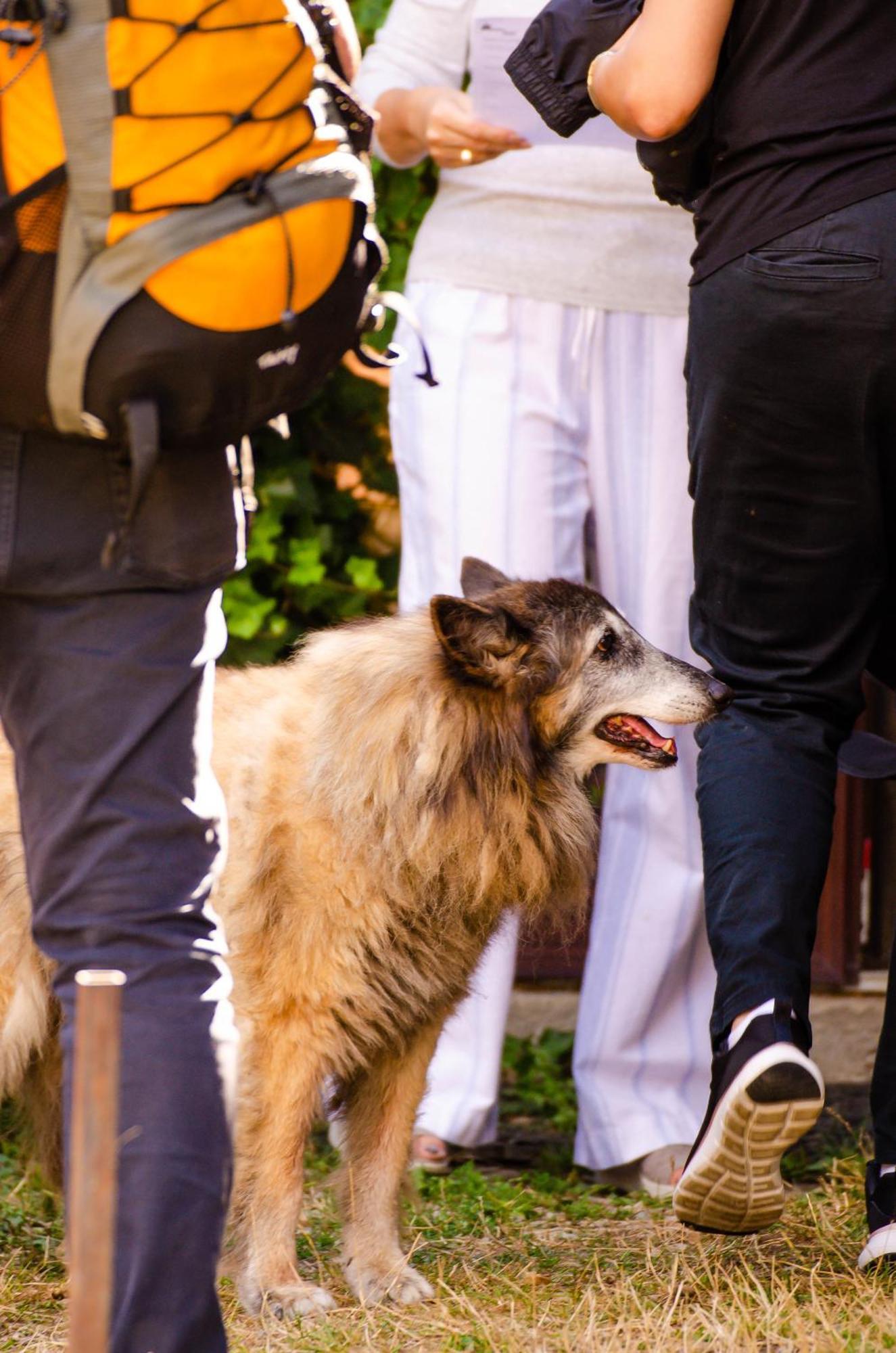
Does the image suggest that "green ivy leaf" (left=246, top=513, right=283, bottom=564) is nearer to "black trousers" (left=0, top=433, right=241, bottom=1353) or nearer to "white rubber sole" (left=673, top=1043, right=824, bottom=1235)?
"white rubber sole" (left=673, top=1043, right=824, bottom=1235)

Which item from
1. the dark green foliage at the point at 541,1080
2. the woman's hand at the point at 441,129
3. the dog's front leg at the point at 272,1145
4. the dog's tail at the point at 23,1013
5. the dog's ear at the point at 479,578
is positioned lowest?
the dark green foliage at the point at 541,1080

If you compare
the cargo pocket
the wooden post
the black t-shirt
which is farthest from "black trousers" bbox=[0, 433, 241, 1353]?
the black t-shirt

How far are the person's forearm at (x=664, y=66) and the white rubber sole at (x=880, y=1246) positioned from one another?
1.77 meters

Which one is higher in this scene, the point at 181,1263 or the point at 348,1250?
the point at 181,1263

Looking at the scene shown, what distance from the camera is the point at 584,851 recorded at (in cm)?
325

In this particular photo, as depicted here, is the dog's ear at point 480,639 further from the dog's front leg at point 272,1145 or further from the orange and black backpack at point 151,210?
the orange and black backpack at point 151,210

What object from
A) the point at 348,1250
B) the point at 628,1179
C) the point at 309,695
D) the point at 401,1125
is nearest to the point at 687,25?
the point at 309,695

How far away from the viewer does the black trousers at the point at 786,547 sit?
238 centimetres

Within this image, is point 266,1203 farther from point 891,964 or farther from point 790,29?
point 790,29

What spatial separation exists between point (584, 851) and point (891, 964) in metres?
0.68

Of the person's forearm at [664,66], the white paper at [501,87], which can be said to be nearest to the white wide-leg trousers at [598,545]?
the white paper at [501,87]

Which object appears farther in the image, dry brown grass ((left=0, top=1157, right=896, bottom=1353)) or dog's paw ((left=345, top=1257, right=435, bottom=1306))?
dog's paw ((left=345, top=1257, right=435, bottom=1306))

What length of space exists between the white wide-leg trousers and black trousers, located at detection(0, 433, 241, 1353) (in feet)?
6.05

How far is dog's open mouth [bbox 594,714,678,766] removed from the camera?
10.5ft
